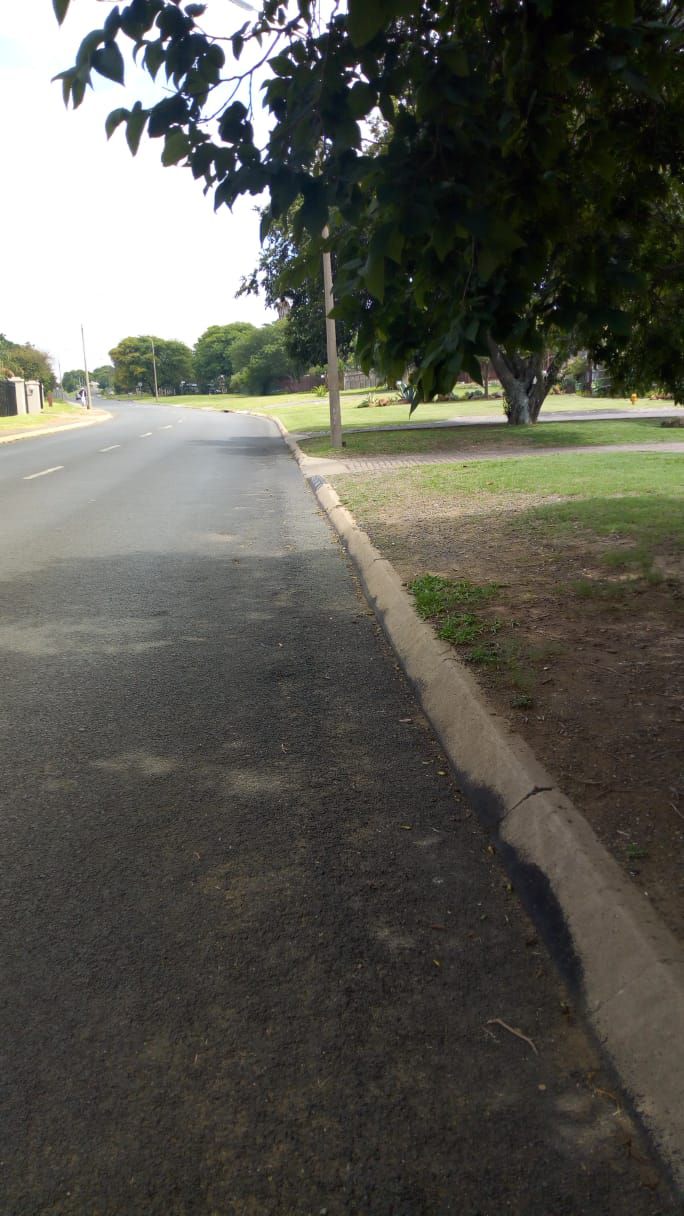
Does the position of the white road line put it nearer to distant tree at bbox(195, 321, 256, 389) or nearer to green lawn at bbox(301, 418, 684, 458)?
green lawn at bbox(301, 418, 684, 458)

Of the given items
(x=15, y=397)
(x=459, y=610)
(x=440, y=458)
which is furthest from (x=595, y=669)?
(x=15, y=397)

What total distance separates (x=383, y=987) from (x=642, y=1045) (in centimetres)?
71

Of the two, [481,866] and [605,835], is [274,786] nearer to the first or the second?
[481,866]

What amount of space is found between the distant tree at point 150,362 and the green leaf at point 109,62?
14214 centimetres

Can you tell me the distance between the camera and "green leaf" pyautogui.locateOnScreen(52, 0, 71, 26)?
315cm

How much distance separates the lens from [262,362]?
303 ft

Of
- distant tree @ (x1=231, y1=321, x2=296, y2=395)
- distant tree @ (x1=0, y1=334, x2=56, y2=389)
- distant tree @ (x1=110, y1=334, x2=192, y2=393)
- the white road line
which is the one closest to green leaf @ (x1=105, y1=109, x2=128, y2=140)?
the white road line

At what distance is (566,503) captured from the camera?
10016mm

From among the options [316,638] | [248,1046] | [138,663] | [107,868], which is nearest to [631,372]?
[316,638]

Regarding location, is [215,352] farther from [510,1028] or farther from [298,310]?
[510,1028]

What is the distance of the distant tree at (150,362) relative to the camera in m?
141

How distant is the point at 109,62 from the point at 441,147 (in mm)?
1267

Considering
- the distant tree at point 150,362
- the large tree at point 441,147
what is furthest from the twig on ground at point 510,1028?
the distant tree at point 150,362

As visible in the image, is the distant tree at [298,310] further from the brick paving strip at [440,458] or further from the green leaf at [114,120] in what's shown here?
the green leaf at [114,120]
